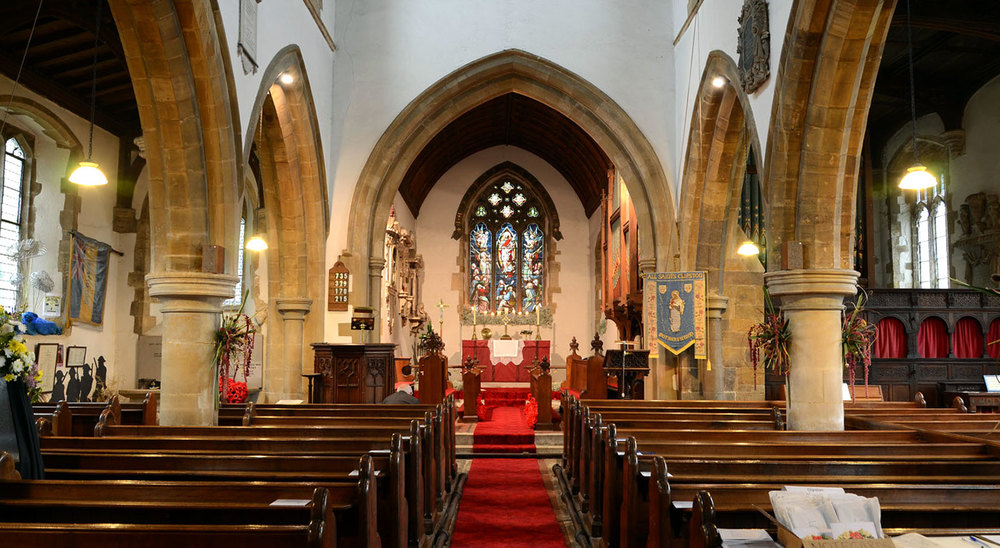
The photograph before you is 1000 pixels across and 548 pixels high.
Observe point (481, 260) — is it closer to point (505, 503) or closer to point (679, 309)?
point (679, 309)

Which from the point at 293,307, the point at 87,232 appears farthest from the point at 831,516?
the point at 87,232

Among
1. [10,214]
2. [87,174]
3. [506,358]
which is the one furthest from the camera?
[506,358]

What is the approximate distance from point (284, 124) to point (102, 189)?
336cm

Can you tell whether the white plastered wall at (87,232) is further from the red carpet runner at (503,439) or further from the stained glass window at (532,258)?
the stained glass window at (532,258)

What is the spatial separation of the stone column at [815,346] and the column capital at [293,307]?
5.98 m

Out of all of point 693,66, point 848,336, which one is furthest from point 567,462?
point 693,66

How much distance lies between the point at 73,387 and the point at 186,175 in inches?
203

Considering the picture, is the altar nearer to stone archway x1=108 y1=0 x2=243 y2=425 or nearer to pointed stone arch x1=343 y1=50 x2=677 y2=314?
pointed stone arch x1=343 y1=50 x2=677 y2=314

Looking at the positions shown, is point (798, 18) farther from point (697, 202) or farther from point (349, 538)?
point (349, 538)

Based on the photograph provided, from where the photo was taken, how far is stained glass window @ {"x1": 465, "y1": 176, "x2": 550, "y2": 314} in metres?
19.1

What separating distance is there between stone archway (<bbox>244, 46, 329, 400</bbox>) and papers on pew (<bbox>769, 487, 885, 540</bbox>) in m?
8.25

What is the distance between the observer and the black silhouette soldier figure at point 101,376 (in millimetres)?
10719

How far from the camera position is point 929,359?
421 inches

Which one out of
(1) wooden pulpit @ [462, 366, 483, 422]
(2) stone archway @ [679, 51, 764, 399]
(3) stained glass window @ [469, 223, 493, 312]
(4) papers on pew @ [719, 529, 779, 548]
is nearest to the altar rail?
(2) stone archway @ [679, 51, 764, 399]
